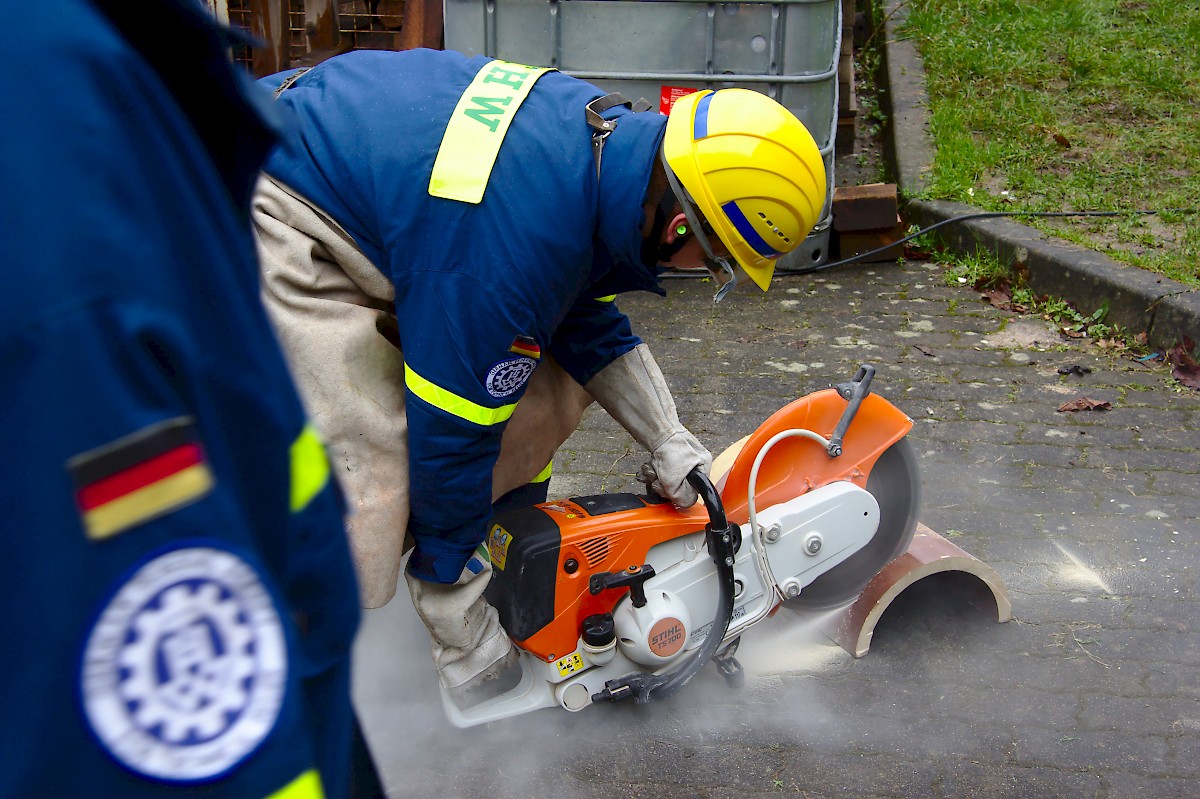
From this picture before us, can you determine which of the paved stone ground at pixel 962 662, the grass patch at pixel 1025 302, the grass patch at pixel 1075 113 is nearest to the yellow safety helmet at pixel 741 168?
the paved stone ground at pixel 962 662

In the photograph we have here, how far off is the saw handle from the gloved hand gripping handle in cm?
37

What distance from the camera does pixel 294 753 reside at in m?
0.74

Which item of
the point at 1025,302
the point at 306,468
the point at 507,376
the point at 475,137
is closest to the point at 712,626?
the point at 507,376

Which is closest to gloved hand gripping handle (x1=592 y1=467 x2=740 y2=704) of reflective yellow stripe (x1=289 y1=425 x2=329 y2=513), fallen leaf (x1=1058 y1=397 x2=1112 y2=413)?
reflective yellow stripe (x1=289 y1=425 x2=329 y2=513)

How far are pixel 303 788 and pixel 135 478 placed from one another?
0.26 metres

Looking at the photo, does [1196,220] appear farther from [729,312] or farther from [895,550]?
[895,550]

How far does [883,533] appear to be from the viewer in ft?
9.94

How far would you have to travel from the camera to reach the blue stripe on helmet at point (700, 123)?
2.22m

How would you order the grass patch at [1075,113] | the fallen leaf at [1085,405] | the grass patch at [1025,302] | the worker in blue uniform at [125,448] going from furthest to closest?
the grass patch at [1075,113] < the grass patch at [1025,302] < the fallen leaf at [1085,405] < the worker in blue uniform at [125,448]

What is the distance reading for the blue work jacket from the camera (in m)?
2.11

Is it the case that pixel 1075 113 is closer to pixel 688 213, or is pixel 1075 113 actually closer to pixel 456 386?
pixel 688 213

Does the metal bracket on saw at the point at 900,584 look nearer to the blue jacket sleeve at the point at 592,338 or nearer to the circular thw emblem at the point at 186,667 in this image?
the blue jacket sleeve at the point at 592,338

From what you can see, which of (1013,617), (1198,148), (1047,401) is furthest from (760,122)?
(1198,148)

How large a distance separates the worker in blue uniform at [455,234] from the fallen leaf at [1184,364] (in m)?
2.86
